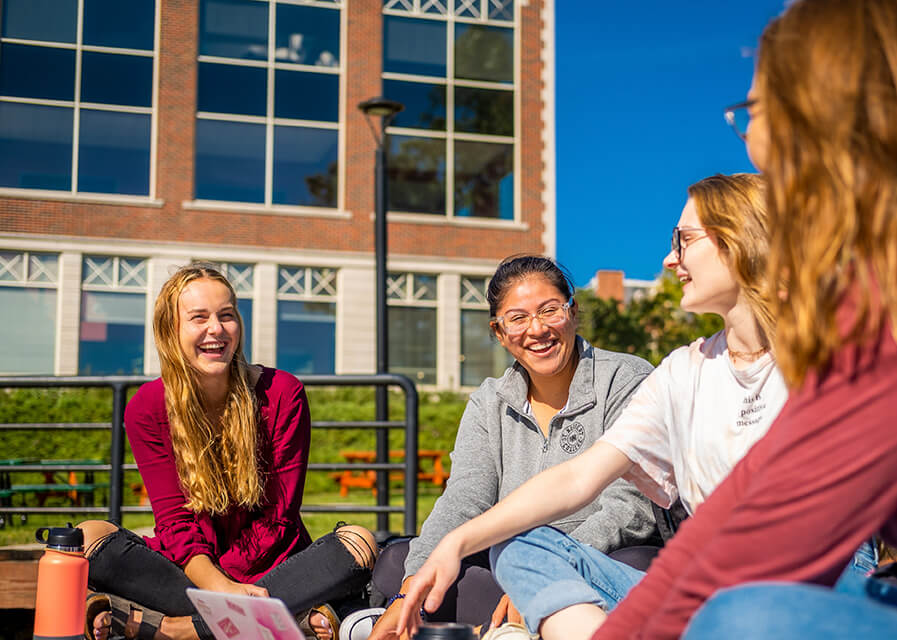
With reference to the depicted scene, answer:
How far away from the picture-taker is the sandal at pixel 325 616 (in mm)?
3158

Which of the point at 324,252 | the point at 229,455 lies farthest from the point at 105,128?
the point at 229,455

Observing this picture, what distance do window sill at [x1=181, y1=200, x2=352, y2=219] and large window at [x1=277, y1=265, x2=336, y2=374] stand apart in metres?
1.13

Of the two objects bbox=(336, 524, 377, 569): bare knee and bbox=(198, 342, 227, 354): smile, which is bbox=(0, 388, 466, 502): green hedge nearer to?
bbox=(198, 342, 227, 354): smile

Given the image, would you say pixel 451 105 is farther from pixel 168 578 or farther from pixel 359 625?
pixel 359 625

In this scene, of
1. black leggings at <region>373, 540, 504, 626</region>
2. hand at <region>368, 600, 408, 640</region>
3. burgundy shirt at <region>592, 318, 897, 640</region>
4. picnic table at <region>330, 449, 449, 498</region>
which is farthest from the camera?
picnic table at <region>330, 449, 449, 498</region>

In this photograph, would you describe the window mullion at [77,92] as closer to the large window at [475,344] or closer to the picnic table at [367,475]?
Result: the large window at [475,344]

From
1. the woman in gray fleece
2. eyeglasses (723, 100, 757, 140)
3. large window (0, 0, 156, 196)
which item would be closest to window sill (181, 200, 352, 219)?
large window (0, 0, 156, 196)

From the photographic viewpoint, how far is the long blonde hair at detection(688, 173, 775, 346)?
1.97 m

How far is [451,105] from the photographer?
21.2 metres

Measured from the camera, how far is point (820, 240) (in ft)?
3.85

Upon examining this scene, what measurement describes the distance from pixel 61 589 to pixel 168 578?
2.25ft

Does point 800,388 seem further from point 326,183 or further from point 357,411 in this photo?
point 326,183

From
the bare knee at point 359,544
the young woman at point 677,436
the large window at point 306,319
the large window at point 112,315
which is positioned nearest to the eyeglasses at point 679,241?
the young woman at point 677,436

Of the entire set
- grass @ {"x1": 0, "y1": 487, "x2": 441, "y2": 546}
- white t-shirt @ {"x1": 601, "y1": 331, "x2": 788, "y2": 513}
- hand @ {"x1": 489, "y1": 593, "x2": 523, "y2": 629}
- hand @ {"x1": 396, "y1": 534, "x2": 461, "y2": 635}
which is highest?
white t-shirt @ {"x1": 601, "y1": 331, "x2": 788, "y2": 513}
